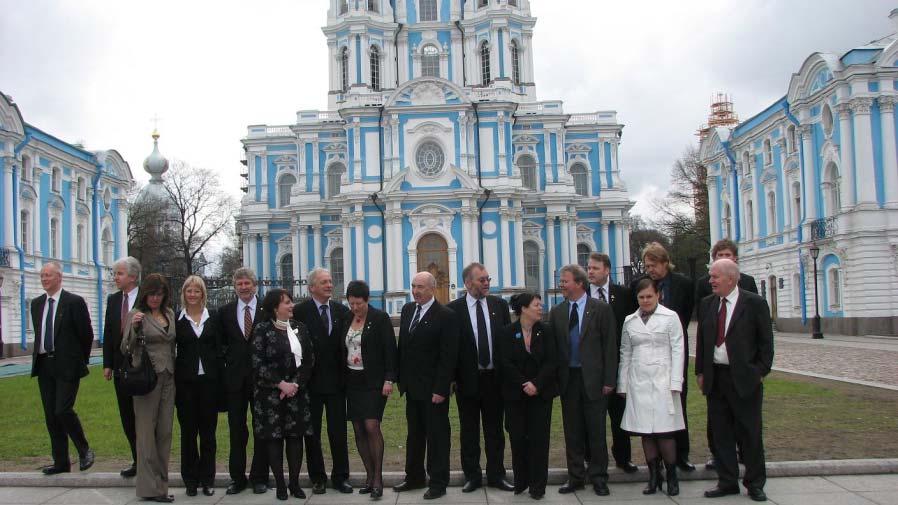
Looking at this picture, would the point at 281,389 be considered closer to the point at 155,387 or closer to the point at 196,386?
the point at 196,386

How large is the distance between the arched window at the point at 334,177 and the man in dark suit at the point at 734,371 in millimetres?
41133

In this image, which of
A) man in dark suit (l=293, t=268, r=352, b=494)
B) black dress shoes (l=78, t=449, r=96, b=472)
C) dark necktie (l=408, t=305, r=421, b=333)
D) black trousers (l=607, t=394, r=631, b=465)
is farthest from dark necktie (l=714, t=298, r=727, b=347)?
black dress shoes (l=78, t=449, r=96, b=472)

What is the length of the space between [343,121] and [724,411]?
41.3m

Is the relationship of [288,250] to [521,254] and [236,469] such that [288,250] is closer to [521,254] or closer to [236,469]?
[521,254]

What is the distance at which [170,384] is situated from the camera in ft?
26.8

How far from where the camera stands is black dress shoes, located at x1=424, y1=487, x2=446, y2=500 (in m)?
7.85

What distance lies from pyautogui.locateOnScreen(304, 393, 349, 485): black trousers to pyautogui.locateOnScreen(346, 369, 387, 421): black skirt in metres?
0.18

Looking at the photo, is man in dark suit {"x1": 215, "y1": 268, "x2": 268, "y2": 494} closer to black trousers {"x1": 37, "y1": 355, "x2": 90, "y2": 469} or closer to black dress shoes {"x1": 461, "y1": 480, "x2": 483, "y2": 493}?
black trousers {"x1": 37, "y1": 355, "x2": 90, "y2": 469}

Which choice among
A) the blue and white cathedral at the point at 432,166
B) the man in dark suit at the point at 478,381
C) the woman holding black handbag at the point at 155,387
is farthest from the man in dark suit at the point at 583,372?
the blue and white cathedral at the point at 432,166

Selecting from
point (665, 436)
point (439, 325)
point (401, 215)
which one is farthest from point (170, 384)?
point (401, 215)

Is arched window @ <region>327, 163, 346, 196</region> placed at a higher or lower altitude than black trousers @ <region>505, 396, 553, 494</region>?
higher

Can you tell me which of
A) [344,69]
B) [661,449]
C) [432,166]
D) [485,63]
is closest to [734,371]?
[661,449]

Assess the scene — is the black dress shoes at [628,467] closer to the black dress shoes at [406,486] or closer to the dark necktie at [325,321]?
the black dress shoes at [406,486]

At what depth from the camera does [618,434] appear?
28.3 feet
